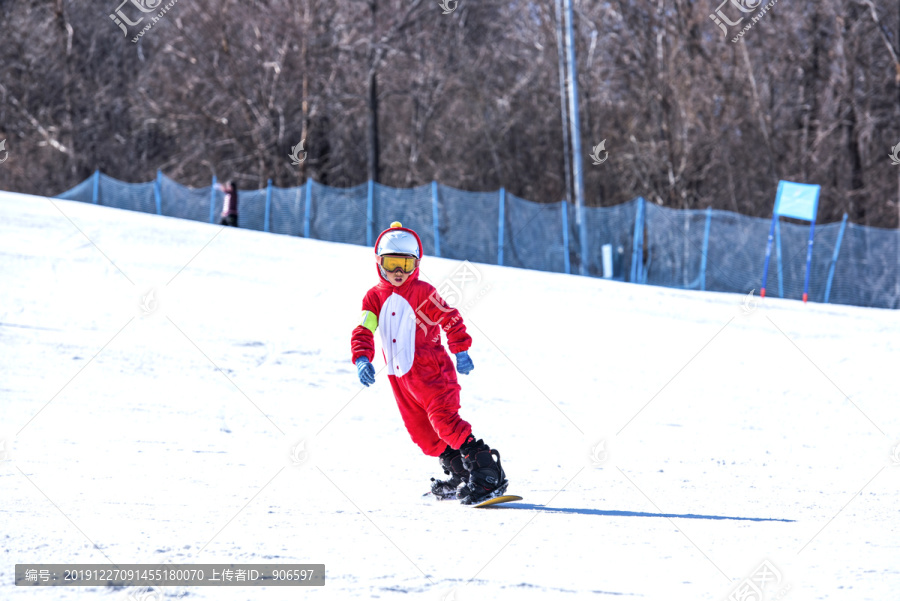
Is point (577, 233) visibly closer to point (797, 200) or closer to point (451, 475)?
point (797, 200)

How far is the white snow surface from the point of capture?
3777 millimetres

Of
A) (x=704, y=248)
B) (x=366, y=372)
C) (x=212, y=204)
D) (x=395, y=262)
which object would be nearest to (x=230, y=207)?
(x=212, y=204)

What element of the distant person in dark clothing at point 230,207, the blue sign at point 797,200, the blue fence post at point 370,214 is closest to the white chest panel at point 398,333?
the blue sign at point 797,200

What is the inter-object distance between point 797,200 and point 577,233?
588cm

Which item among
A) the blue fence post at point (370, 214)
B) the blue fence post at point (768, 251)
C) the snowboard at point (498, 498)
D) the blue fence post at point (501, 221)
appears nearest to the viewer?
the snowboard at point (498, 498)

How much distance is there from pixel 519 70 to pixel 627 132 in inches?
187

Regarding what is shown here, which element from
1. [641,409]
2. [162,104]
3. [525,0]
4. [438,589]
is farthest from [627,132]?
[438,589]

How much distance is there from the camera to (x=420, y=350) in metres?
4.93

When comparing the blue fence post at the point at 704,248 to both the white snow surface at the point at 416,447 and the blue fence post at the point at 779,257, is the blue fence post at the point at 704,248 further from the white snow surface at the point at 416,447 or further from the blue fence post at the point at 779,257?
the white snow surface at the point at 416,447

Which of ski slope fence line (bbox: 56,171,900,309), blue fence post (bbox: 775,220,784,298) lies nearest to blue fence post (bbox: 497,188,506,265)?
ski slope fence line (bbox: 56,171,900,309)

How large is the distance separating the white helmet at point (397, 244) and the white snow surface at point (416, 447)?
1.43 meters

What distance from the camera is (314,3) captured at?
83.1ft

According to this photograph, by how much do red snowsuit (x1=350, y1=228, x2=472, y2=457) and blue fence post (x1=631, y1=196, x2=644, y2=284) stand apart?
1552 cm

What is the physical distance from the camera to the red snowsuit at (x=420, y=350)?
489cm
